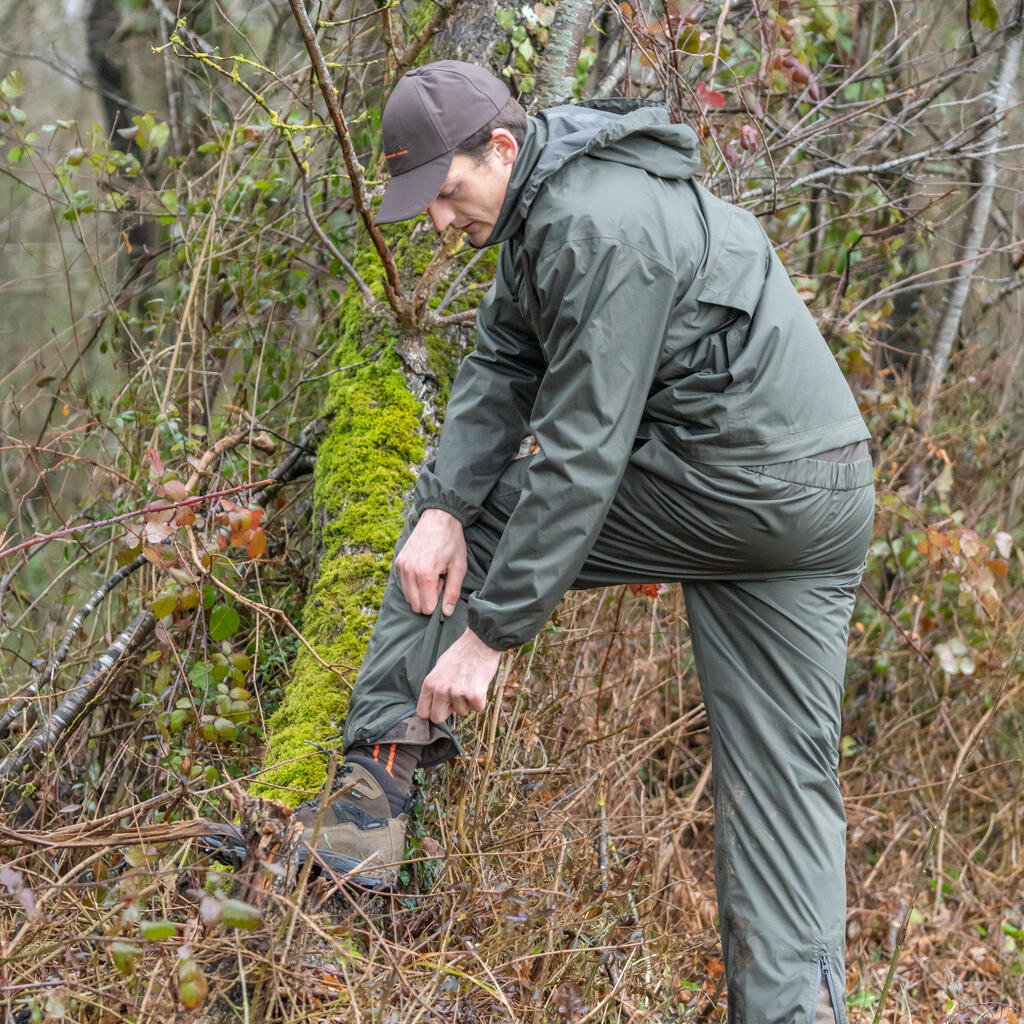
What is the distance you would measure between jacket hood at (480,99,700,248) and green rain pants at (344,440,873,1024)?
614mm

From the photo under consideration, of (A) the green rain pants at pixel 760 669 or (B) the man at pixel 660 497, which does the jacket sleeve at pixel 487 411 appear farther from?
(A) the green rain pants at pixel 760 669

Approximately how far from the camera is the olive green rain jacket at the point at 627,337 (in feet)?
6.99

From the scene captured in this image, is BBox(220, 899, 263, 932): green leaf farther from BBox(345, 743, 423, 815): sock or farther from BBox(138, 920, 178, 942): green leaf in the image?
BBox(345, 743, 423, 815): sock

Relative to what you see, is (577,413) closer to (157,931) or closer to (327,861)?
(327,861)

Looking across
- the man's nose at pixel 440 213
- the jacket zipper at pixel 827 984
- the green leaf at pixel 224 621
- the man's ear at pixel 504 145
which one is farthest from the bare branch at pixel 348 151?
the jacket zipper at pixel 827 984

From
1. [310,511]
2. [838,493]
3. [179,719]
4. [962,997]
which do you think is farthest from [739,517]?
[962,997]

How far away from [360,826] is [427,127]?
1.57 metres

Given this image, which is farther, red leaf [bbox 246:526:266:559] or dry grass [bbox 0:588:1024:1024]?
red leaf [bbox 246:526:266:559]

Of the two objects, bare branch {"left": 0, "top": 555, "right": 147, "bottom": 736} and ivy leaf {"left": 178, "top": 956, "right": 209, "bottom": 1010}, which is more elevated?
ivy leaf {"left": 178, "top": 956, "right": 209, "bottom": 1010}

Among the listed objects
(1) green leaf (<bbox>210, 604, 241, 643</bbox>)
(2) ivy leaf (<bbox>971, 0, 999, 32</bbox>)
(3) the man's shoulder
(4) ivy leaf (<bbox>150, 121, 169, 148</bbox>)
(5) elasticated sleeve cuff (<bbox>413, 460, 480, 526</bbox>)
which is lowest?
(1) green leaf (<bbox>210, 604, 241, 643</bbox>)

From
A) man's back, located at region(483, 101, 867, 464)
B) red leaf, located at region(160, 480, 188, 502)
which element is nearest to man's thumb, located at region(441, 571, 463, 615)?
man's back, located at region(483, 101, 867, 464)

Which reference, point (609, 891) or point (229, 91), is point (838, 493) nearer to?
point (609, 891)

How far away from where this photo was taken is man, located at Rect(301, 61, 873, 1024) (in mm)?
2176

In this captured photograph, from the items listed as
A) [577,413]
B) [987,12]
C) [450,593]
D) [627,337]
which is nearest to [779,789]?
[450,593]
